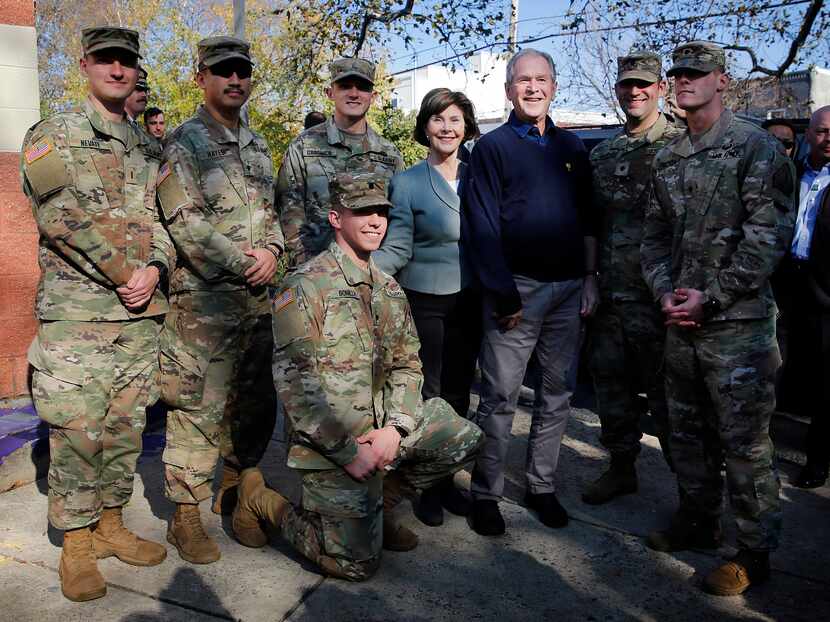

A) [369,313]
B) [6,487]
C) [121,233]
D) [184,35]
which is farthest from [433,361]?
[184,35]

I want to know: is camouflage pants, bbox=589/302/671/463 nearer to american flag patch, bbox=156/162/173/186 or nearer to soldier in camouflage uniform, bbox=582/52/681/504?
soldier in camouflage uniform, bbox=582/52/681/504

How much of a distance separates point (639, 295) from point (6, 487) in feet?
11.2

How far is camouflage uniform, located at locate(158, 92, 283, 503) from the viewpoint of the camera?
348 cm

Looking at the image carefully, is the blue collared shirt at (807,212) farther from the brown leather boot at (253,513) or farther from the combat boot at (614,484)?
the brown leather boot at (253,513)

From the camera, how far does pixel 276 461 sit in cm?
470

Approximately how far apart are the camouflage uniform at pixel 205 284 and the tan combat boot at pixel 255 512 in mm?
196

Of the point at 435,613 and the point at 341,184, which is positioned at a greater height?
the point at 341,184

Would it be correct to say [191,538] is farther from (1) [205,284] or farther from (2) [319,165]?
(2) [319,165]

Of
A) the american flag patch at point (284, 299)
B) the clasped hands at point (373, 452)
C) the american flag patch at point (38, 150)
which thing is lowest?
the clasped hands at point (373, 452)

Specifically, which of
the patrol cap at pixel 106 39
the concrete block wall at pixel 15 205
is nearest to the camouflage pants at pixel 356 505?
the patrol cap at pixel 106 39

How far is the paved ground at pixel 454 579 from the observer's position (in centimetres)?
304

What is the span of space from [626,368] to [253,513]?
203cm

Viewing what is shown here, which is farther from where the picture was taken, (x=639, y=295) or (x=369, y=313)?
(x=639, y=295)

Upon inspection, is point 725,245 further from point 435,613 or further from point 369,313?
point 435,613
